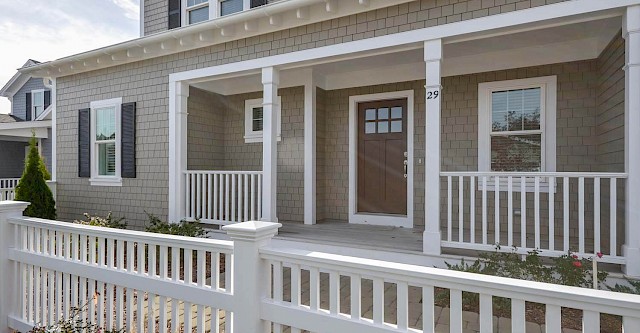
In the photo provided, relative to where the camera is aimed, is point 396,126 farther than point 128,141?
No

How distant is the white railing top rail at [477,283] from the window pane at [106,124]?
6175 mm

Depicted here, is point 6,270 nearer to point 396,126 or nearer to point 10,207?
point 10,207

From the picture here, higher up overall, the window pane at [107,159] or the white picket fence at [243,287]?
the window pane at [107,159]

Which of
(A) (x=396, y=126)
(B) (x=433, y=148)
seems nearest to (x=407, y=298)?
(B) (x=433, y=148)

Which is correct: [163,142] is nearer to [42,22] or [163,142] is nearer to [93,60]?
[93,60]

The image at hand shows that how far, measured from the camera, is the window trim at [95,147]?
6.66 meters

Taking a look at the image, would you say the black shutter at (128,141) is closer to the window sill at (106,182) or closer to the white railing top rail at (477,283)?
the window sill at (106,182)

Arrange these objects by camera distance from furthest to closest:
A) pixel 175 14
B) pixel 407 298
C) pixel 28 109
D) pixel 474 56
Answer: pixel 28 109 < pixel 175 14 < pixel 474 56 < pixel 407 298

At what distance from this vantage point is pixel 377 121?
19.9 ft

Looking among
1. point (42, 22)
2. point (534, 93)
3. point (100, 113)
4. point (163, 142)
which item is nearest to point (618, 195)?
point (534, 93)

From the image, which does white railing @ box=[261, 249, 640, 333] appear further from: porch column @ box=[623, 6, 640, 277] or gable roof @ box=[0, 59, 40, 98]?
gable roof @ box=[0, 59, 40, 98]

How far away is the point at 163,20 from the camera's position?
7617 mm

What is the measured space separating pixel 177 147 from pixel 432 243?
4.20 m

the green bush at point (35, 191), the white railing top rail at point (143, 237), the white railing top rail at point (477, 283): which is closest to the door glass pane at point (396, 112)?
the white railing top rail at point (143, 237)
